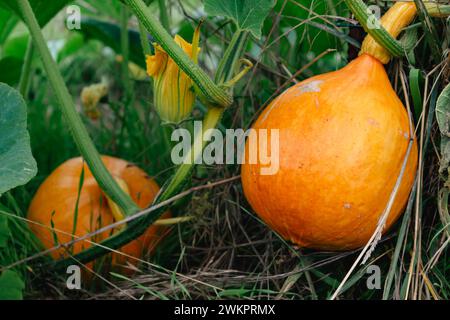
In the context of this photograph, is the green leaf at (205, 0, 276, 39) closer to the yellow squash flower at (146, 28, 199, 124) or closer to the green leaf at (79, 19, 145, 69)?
the yellow squash flower at (146, 28, 199, 124)

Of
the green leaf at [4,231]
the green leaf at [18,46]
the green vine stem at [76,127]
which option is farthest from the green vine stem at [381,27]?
the green leaf at [18,46]

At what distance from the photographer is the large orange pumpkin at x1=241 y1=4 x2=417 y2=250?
44.1 inches

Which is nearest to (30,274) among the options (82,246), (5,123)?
(82,246)

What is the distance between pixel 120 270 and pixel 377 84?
59cm

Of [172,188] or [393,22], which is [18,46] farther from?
[393,22]

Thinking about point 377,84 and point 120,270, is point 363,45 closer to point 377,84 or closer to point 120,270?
point 377,84

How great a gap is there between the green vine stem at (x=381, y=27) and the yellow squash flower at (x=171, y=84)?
26 cm

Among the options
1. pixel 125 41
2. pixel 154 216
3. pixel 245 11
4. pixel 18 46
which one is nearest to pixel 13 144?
pixel 154 216

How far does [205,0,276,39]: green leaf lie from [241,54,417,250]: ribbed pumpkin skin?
138mm

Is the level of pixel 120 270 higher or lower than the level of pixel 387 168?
lower

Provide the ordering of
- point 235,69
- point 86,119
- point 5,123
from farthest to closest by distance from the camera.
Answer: point 86,119, point 235,69, point 5,123

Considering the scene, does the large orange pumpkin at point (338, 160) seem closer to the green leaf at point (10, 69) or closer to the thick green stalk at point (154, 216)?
the thick green stalk at point (154, 216)

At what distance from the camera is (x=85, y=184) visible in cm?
143

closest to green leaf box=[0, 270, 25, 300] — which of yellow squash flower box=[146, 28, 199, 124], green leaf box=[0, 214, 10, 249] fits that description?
green leaf box=[0, 214, 10, 249]
